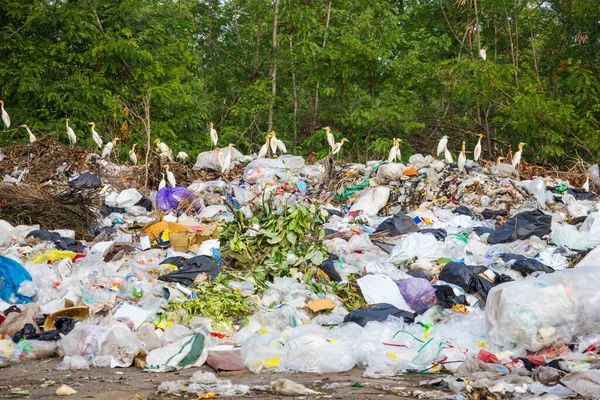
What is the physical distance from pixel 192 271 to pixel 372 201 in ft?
13.5

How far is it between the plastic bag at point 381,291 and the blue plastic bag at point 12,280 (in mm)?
2370

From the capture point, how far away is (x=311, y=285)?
18.1ft

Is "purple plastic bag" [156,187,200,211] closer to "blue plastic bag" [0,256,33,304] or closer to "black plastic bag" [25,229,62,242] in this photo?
"black plastic bag" [25,229,62,242]

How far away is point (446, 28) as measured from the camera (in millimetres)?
16328

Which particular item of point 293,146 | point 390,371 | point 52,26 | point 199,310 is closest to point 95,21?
point 52,26

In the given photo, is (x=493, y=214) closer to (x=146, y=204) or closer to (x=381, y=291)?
(x=381, y=291)

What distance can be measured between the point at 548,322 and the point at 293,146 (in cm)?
1152

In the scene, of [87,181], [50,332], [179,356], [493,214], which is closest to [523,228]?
[493,214]

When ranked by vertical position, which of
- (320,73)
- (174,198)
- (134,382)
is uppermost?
(320,73)

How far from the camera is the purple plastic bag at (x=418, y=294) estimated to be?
17.4 ft

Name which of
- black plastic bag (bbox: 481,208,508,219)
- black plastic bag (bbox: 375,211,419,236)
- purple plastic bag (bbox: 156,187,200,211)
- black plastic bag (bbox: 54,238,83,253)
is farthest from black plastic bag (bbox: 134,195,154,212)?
black plastic bag (bbox: 481,208,508,219)

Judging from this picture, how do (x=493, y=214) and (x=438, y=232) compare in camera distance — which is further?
(x=493, y=214)

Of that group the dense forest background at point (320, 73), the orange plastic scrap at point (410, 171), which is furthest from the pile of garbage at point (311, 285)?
the dense forest background at point (320, 73)

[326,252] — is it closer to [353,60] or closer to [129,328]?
[129,328]
